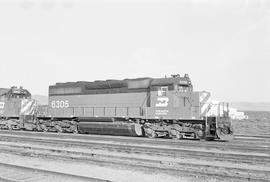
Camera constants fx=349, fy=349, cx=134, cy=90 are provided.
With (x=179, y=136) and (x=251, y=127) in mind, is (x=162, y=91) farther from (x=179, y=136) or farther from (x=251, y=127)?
(x=251, y=127)

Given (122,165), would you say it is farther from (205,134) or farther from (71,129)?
(71,129)

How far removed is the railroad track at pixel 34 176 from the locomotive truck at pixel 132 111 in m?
10.6

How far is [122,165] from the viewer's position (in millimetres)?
9617

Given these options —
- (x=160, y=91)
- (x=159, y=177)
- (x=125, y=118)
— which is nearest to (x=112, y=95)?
(x=125, y=118)

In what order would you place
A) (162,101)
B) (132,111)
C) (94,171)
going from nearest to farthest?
(94,171) < (162,101) < (132,111)

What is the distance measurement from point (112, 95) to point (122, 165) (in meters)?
11.9

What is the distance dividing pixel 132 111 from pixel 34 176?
40.2 ft

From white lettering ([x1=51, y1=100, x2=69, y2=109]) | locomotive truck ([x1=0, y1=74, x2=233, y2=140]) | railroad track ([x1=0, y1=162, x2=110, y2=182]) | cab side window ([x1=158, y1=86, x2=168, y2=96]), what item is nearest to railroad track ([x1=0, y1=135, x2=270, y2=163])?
railroad track ([x1=0, y1=162, x2=110, y2=182])

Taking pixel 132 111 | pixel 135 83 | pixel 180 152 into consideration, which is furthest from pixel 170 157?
pixel 135 83

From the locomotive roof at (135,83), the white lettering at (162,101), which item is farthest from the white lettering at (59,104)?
the white lettering at (162,101)

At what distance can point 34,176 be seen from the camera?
8.12 metres

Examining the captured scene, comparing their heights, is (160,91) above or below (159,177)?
above

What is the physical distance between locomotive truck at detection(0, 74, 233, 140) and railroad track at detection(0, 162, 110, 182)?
416 inches

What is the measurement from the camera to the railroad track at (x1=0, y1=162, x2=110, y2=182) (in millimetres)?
7593
